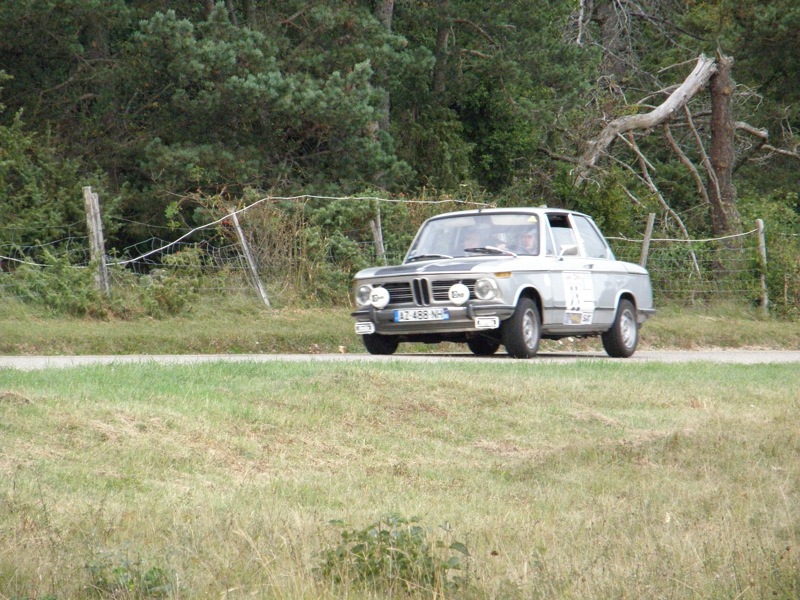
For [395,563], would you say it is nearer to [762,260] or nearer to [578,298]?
[578,298]

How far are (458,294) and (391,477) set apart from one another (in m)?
6.51

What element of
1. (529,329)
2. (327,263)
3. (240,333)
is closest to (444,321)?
(529,329)

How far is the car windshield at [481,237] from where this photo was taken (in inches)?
573

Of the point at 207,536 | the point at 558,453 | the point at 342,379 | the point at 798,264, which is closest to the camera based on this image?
the point at 207,536

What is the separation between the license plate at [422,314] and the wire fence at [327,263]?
19.6 feet

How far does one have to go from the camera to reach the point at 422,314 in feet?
45.5

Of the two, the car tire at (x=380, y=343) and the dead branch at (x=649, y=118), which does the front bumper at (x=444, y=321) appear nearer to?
the car tire at (x=380, y=343)

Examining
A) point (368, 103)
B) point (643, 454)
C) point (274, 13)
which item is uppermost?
point (274, 13)

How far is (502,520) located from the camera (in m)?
6.10

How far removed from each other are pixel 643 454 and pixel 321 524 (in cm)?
304

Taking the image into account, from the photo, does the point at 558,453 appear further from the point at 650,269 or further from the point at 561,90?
the point at 561,90

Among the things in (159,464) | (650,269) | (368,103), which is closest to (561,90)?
(368,103)

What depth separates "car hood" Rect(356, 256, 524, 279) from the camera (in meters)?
13.8

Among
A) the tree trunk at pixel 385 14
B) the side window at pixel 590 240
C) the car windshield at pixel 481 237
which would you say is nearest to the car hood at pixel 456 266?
the car windshield at pixel 481 237
